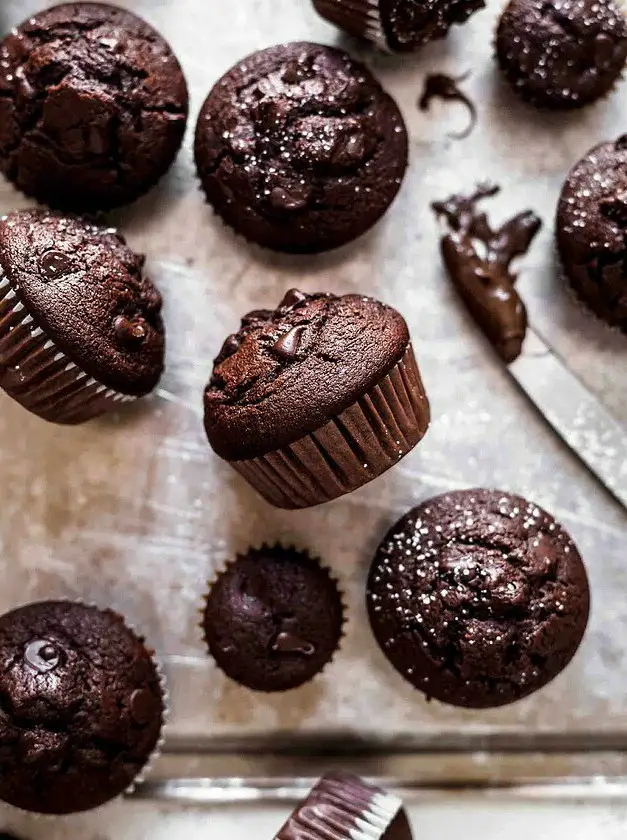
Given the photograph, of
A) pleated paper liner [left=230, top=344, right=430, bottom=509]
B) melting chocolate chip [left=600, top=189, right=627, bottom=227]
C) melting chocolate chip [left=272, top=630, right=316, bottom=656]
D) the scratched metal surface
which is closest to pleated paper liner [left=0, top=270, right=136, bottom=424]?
the scratched metal surface

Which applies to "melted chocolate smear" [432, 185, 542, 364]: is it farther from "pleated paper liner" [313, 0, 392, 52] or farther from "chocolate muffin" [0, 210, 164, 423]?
"chocolate muffin" [0, 210, 164, 423]

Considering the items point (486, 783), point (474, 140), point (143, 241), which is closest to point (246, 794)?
point (486, 783)

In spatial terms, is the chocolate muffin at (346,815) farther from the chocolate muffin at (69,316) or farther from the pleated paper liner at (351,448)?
the chocolate muffin at (69,316)

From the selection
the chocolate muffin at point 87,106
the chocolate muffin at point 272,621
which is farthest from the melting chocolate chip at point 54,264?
the chocolate muffin at point 272,621

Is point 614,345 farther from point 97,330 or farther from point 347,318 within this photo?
point 97,330

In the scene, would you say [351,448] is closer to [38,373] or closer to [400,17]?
[38,373]

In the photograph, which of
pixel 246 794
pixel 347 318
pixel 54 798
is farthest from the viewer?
pixel 246 794
